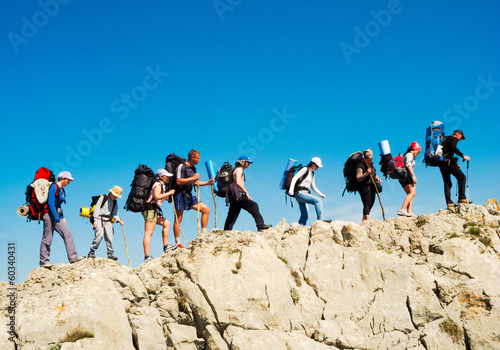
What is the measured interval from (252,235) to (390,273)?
3.83 metres

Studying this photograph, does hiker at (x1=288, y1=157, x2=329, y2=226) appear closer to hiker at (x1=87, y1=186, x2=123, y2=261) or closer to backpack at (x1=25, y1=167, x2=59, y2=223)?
hiker at (x1=87, y1=186, x2=123, y2=261)

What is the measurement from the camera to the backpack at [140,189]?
13320mm

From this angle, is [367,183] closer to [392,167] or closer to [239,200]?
[392,167]

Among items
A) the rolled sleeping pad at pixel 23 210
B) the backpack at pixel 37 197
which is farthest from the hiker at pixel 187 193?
the rolled sleeping pad at pixel 23 210

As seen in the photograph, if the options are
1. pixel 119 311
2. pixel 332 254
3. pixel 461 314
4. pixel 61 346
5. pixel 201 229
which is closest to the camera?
pixel 61 346

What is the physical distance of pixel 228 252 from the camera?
37.7 ft

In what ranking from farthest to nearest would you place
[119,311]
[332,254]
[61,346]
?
[332,254]
[119,311]
[61,346]

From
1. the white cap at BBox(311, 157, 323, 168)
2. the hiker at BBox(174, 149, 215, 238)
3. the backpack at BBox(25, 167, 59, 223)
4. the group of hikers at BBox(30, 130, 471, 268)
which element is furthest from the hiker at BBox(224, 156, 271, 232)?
the backpack at BBox(25, 167, 59, 223)

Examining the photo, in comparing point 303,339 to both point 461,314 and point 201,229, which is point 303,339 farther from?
point 201,229

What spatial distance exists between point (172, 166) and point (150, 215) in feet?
5.69

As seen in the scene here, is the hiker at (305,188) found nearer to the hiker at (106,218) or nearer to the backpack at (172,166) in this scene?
the backpack at (172,166)

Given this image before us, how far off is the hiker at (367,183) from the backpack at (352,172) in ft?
0.41

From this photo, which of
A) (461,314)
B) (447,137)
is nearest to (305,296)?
(461,314)

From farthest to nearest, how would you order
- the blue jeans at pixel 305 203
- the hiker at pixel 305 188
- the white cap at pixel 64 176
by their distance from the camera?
the hiker at pixel 305 188 < the blue jeans at pixel 305 203 < the white cap at pixel 64 176
